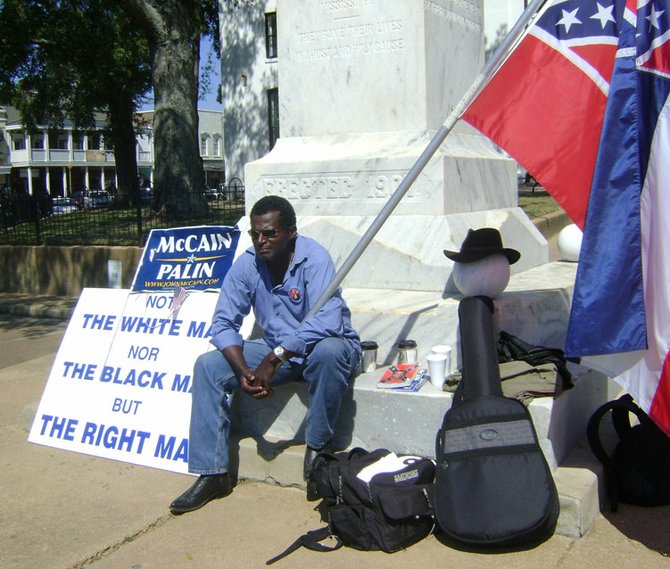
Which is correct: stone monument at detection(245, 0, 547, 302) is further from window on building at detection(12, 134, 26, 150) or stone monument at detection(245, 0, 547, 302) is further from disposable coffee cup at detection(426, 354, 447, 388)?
window on building at detection(12, 134, 26, 150)

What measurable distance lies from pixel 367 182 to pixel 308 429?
87.5 inches

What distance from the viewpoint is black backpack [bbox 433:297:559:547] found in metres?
3.19

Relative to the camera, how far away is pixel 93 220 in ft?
42.6

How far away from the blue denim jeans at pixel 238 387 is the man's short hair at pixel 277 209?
705 mm

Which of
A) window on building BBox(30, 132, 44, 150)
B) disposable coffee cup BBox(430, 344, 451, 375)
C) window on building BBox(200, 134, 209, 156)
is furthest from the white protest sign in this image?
window on building BBox(30, 132, 44, 150)

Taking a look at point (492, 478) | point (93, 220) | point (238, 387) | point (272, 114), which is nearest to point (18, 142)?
point (272, 114)

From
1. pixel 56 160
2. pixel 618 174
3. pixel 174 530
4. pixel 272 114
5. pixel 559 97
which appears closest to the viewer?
pixel 618 174

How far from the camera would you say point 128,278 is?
10.8 meters

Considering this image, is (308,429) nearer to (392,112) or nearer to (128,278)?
(392,112)

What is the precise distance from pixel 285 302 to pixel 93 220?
9605mm

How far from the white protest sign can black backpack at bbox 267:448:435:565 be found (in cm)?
117

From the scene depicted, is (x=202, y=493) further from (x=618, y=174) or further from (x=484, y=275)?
(x=618, y=174)

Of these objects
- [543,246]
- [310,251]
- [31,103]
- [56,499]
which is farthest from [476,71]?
[31,103]

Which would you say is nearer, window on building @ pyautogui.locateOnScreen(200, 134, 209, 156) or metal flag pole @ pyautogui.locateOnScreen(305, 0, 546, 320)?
metal flag pole @ pyautogui.locateOnScreen(305, 0, 546, 320)
